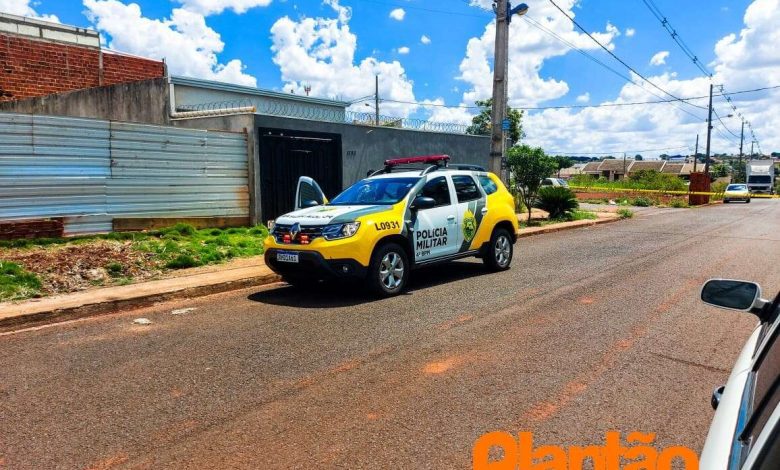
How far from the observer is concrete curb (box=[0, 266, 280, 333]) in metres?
6.36

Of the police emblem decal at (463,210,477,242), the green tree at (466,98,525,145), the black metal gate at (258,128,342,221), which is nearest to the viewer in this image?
the police emblem decal at (463,210,477,242)

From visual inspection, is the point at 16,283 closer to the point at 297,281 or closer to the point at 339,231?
the point at 297,281

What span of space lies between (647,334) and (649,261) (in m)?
5.16

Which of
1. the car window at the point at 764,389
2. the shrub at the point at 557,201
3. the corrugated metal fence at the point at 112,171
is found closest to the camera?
the car window at the point at 764,389

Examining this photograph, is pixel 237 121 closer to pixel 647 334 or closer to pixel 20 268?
pixel 20 268

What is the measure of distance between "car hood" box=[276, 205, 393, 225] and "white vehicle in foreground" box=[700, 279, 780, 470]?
517 centimetres

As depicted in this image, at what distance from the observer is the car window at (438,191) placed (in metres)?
8.16

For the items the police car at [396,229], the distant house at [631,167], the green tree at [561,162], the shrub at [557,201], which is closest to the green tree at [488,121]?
the green tree at [561,162]

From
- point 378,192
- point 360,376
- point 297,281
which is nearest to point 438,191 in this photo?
point 378,192

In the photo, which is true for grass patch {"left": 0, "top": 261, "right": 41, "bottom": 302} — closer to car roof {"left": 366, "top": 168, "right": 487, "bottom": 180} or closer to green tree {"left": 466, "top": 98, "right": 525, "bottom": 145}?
car roof {"left": 366, "top": 168, "right": 487, "bottom": 180}

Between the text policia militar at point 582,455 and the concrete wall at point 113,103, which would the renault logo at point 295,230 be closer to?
the text policia militar at point 582,455

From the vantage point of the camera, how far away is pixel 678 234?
49.2ft

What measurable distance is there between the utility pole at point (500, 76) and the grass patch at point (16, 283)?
431 inches

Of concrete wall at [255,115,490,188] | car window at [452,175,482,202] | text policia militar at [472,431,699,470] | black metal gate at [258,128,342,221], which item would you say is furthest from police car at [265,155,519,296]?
concrete wall at [255,115,490,188]
